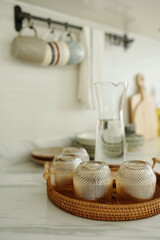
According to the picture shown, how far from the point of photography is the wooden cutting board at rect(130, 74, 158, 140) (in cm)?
162

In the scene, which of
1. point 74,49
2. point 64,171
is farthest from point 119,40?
point 64,171

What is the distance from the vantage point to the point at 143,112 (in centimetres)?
167

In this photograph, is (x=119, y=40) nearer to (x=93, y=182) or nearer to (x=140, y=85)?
(x=140, y=85)

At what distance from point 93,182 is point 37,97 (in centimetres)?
73

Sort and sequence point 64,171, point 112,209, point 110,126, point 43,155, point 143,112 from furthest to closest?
point 143,112 < point 43,155 < point 110,126 < point 64,171 < point 112,209

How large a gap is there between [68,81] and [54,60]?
206 millimetres

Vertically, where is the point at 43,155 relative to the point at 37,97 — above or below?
below

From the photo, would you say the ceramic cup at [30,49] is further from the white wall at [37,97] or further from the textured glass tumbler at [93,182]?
the textured glass tumbler at [93,182]

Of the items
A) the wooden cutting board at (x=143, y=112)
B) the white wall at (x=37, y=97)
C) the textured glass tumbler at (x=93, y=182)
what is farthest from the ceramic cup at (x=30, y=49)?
the wooden cutting board at (x=143, y=112)

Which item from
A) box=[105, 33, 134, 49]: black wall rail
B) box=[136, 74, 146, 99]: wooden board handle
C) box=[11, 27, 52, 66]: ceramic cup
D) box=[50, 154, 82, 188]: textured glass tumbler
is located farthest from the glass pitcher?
box=[136, 74, 146, 99]: wooden board handle

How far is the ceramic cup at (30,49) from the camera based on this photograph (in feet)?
3.31

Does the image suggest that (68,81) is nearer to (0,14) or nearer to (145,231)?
(0,14)

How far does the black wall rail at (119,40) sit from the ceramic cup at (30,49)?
1.75ft

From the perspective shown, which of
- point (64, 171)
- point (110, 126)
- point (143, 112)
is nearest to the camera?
point (64, 171)
